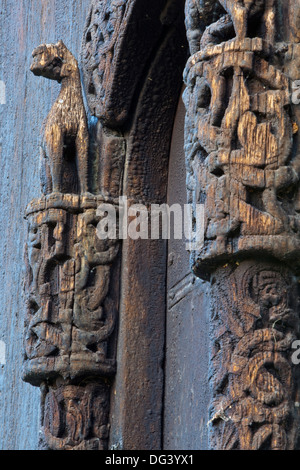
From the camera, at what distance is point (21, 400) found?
11.5ft

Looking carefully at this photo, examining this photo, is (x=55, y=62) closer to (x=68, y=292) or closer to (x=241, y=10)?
(x=68, y=292)

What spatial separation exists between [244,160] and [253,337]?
0.33 meters

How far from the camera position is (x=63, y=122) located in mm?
3039

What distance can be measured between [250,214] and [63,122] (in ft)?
3.03

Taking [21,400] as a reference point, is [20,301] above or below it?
above

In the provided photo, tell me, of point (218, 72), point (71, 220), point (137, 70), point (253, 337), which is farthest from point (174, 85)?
point (253, 337)

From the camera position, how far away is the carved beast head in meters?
3.13

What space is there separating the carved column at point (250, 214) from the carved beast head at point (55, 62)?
31.0 inches

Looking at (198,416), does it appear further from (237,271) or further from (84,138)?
(84,138)

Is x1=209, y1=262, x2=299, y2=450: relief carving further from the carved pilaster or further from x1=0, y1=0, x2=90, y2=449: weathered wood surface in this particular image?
x1=0, y1=0, x2=90, y2=449: weathered wood surface

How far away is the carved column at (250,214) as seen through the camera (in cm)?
222

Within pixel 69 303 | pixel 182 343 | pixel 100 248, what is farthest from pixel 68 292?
pixel 182 343

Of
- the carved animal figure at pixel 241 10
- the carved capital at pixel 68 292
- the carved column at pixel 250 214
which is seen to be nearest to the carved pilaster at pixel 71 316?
the carved capital at pixel 68 292

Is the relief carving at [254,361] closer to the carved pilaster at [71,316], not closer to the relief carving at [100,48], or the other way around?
the carved pilaster at [71,316]
